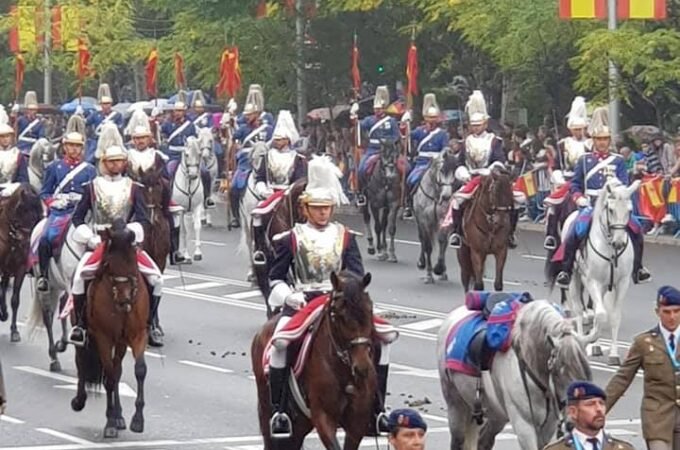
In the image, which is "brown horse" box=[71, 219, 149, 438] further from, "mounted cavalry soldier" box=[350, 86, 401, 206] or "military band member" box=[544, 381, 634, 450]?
"mounted cavalry soldier" box=[350, 86, 401, 206]

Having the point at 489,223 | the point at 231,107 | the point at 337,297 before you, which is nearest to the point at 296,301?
the point at 337,297

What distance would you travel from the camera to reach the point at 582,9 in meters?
39.3

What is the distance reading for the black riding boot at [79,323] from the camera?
2039 centimetres

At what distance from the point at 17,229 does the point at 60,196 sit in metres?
2.54

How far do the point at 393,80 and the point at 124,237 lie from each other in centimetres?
3337

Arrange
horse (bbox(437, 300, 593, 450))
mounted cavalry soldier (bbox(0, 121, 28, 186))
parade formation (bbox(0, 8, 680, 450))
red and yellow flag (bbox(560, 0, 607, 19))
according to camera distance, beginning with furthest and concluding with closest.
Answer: red and yellow flag (bbox(560, 0, 607, 19)), mounted cavalry soldier (bbox(0, 121, 28, 186)), parade formation (bbox(0, 8, 680, 450)), horse (bbox(437, 300, 593, 450))

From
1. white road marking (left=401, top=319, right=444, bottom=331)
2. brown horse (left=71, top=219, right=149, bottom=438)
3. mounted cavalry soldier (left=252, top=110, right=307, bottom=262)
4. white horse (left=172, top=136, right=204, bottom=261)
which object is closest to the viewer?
brown horse (left=71, top=219, right=149, bottom=438)

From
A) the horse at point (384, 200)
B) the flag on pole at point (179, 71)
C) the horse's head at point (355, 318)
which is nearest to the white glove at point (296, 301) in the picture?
the horse's head at point (355, 318)

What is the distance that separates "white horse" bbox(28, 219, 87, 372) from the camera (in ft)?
79.1

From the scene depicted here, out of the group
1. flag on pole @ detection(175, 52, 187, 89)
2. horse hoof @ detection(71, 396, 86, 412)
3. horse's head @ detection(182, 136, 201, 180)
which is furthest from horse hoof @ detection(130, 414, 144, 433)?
flag on pole @ detection(175, 52, 187, 89)

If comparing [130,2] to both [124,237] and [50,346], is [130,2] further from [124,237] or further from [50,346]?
[124,237]

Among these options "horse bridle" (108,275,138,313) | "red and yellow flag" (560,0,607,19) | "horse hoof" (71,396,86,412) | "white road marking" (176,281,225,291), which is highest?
"red and yellow flag" (560,0,607,19)

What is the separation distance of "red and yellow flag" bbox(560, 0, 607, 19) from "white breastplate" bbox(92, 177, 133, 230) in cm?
1816

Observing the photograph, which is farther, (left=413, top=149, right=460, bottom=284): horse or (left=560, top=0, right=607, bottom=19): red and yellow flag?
(left=560, top=0, right=607, bottom=19): red and yellow flag
